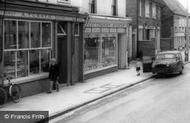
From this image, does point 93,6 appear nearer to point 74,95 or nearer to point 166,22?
point 74,95

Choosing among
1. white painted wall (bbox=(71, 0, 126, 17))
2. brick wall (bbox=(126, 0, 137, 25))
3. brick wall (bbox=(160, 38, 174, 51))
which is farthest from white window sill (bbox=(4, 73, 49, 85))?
brick wall (bbox=(160, 38, 174, 51))

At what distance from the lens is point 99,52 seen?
2658 cm

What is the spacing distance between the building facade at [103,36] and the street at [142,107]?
183 inches

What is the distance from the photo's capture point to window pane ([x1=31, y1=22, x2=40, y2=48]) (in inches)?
712

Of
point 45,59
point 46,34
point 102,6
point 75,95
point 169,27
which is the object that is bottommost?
point 75,95

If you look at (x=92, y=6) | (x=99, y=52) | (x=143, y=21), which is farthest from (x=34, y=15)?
(x=143, y=21)

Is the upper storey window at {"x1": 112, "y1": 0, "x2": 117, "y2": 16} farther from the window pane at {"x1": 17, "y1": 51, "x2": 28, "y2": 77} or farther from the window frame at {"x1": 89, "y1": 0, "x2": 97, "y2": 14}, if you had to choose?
the window pane at {"x1": 17, "y1": 51, "x2": 28, "y2": 77}

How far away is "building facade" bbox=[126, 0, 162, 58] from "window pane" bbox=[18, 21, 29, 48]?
57.9ft

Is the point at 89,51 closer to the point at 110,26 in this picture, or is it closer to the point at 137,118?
the point at 110,26

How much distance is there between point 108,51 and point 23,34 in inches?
462

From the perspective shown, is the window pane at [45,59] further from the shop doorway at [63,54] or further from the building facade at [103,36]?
the building facade at [103,36]

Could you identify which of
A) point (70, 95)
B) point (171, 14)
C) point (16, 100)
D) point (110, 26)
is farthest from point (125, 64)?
point (171, 14)

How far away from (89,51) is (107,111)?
34.5ft

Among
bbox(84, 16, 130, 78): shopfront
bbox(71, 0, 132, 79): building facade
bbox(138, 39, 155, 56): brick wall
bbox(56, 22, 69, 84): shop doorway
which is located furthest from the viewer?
bbox(138, 39, 155, 56): brick wall
